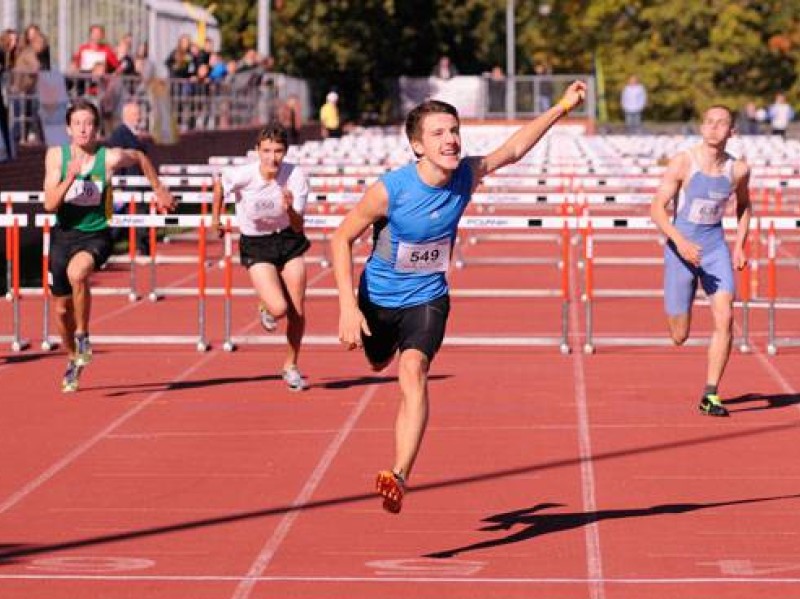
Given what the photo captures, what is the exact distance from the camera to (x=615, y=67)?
97500 millimetres

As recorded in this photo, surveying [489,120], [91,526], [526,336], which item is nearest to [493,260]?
[526,336]

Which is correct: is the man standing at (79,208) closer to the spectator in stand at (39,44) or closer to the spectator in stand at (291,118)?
the spectator in stand at (39,44)

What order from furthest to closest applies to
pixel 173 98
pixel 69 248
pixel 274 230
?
pixel 173 98
pixel 274 230
pixel 69 248

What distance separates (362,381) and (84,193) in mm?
2287

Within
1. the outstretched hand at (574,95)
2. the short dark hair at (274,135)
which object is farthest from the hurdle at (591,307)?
the outstretched hand at (574,95)

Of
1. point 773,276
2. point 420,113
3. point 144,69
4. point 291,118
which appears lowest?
point 773,276

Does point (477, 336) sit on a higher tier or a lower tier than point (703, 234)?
lower

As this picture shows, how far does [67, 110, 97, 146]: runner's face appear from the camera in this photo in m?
14.5

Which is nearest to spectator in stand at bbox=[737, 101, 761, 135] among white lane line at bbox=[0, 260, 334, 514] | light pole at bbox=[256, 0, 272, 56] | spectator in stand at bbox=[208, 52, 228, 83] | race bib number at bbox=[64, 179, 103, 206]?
light pole at bbox=[256, 0, 272, 56]

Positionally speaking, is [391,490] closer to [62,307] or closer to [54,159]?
[54,159]

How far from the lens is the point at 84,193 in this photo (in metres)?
14.6

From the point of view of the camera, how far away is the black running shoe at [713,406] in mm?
13859

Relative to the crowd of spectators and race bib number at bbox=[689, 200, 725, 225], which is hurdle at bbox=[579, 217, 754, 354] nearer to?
race bib number at bbox=[689, 200, 725, 225]

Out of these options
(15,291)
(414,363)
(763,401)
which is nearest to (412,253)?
(414,363)
